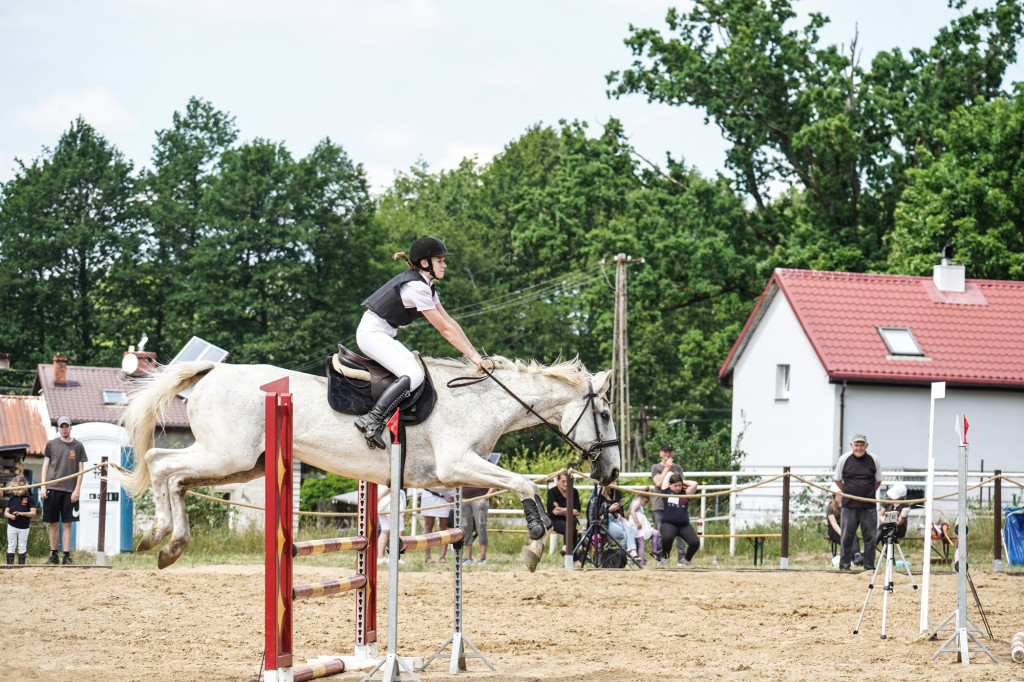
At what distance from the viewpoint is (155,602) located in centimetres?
1168

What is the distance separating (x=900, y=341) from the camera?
27.0m

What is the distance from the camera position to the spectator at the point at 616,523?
15.7m

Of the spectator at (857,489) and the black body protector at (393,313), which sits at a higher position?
the black body protector at (393,313)

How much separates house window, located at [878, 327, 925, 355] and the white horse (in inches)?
812

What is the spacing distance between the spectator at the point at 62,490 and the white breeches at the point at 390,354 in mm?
8852

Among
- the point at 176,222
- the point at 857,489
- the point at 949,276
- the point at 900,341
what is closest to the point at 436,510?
the point at 857,489

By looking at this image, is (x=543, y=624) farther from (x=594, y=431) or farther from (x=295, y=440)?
(x=295, y=440)

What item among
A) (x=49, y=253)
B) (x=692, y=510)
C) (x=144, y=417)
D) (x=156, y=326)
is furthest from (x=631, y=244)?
(x=144, y=417)

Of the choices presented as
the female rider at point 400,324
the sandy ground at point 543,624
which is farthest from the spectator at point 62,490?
the female rider at point 400,324

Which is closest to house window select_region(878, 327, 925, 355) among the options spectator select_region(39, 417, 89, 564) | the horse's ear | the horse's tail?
spectator select_region(39, 417, 89, 564)

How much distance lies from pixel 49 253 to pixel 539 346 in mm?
Answer: 19544

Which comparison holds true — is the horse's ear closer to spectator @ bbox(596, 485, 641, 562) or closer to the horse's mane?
the horse's mane

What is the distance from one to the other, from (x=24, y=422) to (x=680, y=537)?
23.5 m

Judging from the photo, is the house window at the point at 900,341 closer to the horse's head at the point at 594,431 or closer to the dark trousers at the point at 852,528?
the dark trousers at the point at 852,528
